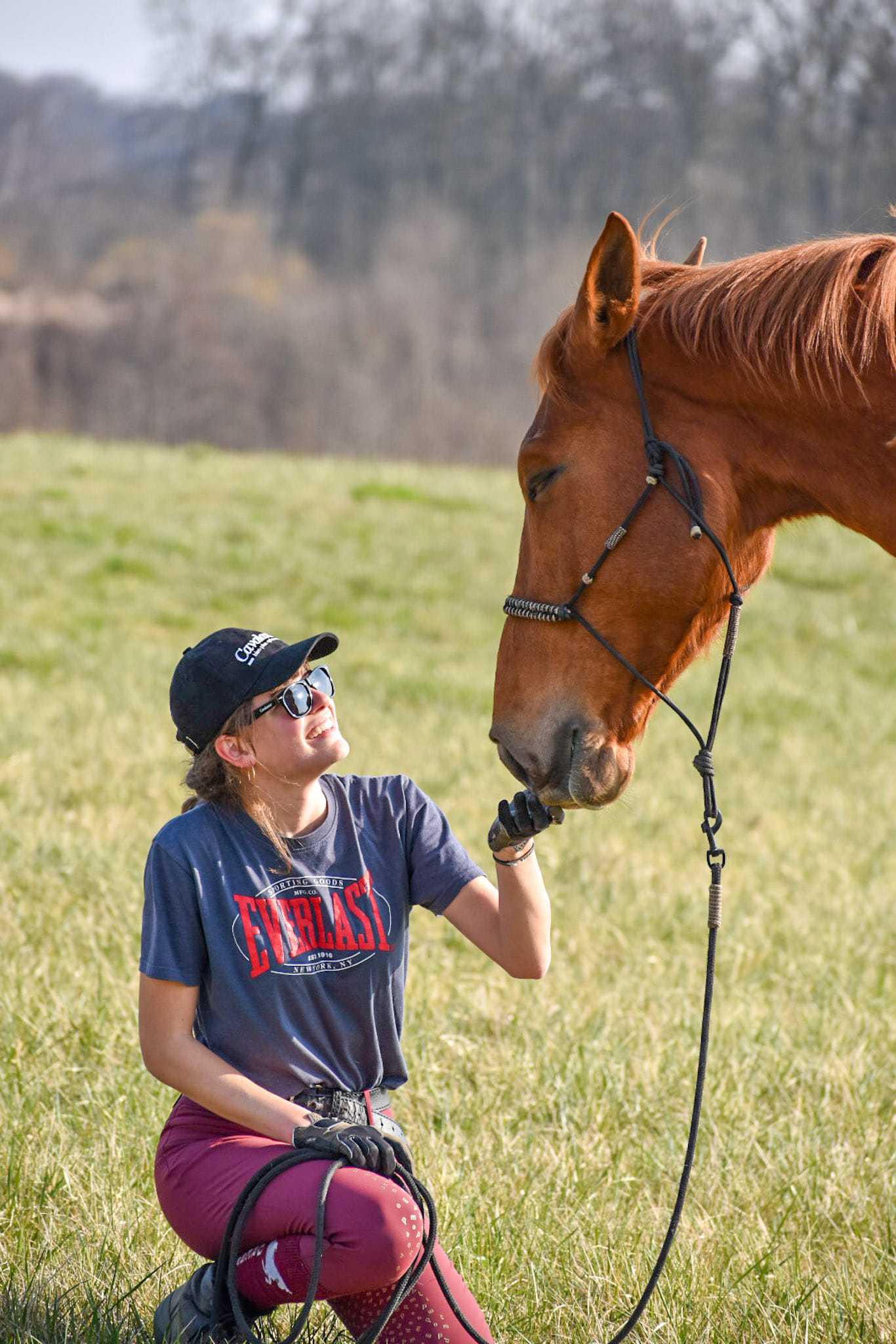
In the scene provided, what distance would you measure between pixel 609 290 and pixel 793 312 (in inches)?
13.3

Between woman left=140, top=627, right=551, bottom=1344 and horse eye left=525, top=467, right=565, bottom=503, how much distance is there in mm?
499

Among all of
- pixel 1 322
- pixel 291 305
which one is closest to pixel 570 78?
pixel 291 305

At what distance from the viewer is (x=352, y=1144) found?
2.06m

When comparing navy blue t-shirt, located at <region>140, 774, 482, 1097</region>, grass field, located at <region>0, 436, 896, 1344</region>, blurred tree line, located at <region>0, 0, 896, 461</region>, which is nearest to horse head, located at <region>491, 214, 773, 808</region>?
navy blue t-shirt, located at <region>140, 774, 482, 1097</region>

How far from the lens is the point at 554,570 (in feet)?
7.94

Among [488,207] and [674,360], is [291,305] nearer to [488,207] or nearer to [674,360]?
[488,207]

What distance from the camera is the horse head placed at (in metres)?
2.33

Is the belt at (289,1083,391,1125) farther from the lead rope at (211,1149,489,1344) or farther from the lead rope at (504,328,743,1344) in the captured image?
the lead rope at (504,328,743,1344)

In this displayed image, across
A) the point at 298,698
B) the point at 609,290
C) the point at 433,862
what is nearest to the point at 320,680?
the point at 298,698

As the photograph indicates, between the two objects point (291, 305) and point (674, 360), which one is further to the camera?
point (291, 305)

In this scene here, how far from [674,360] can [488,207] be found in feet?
146

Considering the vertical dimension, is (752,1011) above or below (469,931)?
below

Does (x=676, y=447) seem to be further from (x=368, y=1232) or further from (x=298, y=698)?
(x=368, y=1232)

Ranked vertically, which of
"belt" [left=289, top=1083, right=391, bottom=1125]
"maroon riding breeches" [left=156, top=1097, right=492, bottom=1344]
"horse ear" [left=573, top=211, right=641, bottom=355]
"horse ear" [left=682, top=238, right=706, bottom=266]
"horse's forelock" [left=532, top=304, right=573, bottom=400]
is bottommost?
"maroon riding breeches" [left=156, top=1097, right=492, bottom=1344]
